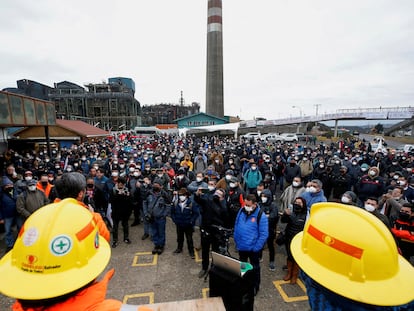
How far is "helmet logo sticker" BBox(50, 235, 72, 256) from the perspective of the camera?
1.11 meters

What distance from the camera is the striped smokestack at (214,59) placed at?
48194mm

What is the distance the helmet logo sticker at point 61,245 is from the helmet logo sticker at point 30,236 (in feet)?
0.31

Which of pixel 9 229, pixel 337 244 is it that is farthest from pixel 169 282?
pixel 9 229

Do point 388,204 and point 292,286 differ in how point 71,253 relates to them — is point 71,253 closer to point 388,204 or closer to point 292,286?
point 292,286

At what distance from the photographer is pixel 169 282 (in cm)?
406

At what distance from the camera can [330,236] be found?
1.32m

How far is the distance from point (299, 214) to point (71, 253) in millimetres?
3700

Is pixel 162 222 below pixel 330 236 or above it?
below

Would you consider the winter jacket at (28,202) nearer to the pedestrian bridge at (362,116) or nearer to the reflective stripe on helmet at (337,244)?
the reflective stripe on helmet at (337,244)

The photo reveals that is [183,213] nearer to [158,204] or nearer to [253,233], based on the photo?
[158,204]

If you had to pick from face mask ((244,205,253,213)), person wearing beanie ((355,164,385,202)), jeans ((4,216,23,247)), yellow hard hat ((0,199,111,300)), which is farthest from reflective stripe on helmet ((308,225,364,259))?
jeans ((4,216,23,247))

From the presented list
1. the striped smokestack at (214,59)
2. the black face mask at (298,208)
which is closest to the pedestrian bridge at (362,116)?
the striped smokestack at (214,59)

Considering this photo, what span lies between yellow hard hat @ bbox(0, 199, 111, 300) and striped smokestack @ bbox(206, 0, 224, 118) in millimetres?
50093

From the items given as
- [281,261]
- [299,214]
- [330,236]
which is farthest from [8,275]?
[281,261]
